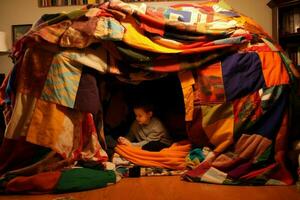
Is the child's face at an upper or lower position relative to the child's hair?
lower

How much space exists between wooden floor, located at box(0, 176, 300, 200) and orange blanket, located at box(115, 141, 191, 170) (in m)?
0.20

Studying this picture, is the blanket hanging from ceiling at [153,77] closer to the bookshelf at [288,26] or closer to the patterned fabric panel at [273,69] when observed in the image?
the patterned fabric panel at [273,69]

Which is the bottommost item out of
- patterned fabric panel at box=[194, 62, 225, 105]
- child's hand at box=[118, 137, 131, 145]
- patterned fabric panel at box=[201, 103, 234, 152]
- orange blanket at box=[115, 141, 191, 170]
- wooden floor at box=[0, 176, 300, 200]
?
wooden floor at box=[0, 176, 300, 200]

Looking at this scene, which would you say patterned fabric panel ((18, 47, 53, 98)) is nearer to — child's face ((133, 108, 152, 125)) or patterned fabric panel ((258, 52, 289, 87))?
child's face ((133, 108, 152, 125))

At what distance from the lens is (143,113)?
2.18 meters

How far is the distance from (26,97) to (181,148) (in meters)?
0.99

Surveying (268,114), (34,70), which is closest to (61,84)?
(34,70)

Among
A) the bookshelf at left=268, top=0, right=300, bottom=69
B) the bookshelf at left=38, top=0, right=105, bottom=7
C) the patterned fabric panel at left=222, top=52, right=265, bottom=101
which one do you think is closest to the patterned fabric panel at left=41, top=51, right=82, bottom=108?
the patterned fabric panel at left=222, top=52, right=265, bottom=101

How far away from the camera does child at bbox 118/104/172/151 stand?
216cm

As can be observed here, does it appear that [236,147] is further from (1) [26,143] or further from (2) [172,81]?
(1) [26,143]

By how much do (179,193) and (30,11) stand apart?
8.66ft

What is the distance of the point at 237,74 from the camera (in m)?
1.87

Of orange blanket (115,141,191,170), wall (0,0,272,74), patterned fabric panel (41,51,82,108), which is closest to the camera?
patterned fabric panel (41,51,82,108)

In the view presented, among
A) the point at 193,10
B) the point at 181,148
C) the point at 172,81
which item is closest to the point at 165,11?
the point at 193,10
